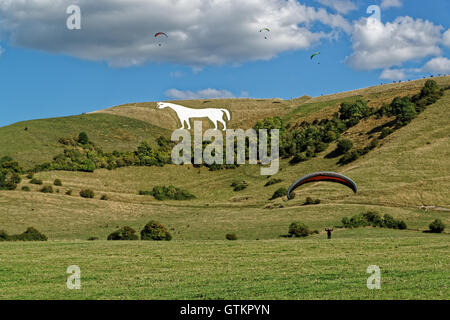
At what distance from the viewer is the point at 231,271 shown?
2422 cm

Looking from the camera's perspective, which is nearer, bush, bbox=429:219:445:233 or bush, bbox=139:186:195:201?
bush, bbox=429:219:445:233

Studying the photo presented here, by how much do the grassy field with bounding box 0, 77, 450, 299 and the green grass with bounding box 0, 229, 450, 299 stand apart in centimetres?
7

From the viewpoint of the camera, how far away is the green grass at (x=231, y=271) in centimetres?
1788

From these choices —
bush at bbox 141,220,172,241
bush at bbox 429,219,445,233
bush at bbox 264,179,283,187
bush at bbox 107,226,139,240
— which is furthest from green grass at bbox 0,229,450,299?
bush at bbox 264,179,283,187

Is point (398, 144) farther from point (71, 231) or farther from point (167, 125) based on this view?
point (167, 125)

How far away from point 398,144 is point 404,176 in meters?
17.4

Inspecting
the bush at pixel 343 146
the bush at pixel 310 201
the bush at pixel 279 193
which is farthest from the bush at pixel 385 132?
the bush at pixel 310 201

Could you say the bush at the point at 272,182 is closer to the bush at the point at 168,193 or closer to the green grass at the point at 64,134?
the bush at the point at 168,193

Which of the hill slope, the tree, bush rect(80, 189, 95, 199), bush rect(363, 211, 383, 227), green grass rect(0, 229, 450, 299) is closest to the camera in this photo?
green grass rect(0, 229, 450, 299)

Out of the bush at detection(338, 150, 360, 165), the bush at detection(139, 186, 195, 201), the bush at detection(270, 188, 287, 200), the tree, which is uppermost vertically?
the tree

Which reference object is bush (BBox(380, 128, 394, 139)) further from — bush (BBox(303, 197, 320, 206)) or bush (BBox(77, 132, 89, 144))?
bush (BBox(77, 132, 89, 144))

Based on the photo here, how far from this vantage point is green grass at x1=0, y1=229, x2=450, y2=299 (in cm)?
1788

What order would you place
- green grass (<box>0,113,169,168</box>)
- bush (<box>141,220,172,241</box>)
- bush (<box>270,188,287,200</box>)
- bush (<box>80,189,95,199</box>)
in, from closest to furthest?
bush (<box>141,220,172,241</box>), bush (<box>270,188,287,200</box>), bush (<box>80,189,95,199</box>), green grass (<box>0,113,169,168</box>)

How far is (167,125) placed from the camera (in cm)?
15100
